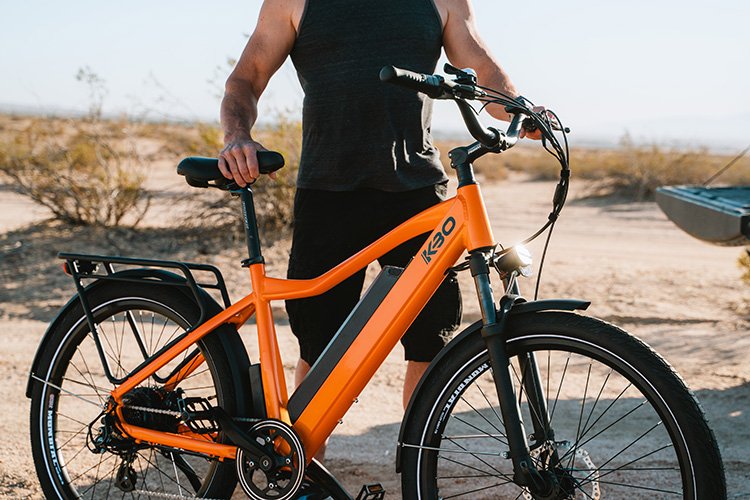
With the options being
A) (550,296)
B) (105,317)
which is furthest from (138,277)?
(550,296)

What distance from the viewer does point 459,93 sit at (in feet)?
7.66

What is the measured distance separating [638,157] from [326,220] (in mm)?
15310

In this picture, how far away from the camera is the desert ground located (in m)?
4.06

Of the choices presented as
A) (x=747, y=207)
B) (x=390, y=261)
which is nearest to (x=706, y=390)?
(x=747, y=207)

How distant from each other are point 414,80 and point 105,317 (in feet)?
5.09

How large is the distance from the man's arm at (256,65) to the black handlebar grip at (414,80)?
0.83 meters

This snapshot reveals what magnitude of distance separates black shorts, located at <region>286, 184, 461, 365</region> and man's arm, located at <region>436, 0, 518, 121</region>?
435 millimetres

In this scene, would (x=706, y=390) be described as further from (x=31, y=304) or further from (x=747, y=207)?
(x=31, y=304)

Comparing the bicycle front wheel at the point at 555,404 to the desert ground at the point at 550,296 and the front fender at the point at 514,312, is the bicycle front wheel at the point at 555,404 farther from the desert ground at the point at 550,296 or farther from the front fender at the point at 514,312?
the desert ground at the point at 550,296

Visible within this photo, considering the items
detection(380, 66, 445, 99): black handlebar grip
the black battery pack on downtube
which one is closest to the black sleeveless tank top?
the black battery pack on downtube

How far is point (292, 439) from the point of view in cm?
271

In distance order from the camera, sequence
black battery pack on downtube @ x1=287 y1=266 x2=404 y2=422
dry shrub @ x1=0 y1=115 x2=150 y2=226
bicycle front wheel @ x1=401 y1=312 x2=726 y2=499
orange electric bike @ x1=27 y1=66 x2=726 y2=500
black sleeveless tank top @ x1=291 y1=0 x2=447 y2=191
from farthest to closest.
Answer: dry shrub @ x1=0 y1=115 x2=150 y2=226
black sleeveless tank top @ x1=291 y1=0 x2=447 y2=191
black battery pack on downtube @ x1=287 y1=266 x2=404 y2=422
orange electric bike @ x1=27 y1=66 x2=726 y2=500
bicycle front wheel @ x1=401 y1=312 x2=726 y2=499

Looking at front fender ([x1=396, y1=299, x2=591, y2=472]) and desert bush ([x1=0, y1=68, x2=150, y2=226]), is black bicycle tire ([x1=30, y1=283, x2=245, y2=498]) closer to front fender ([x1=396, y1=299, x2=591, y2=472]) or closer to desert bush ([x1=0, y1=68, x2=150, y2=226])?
front fender ([x1=396, y1=299, x2=591, y2=472])

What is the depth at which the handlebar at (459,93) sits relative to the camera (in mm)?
2236
